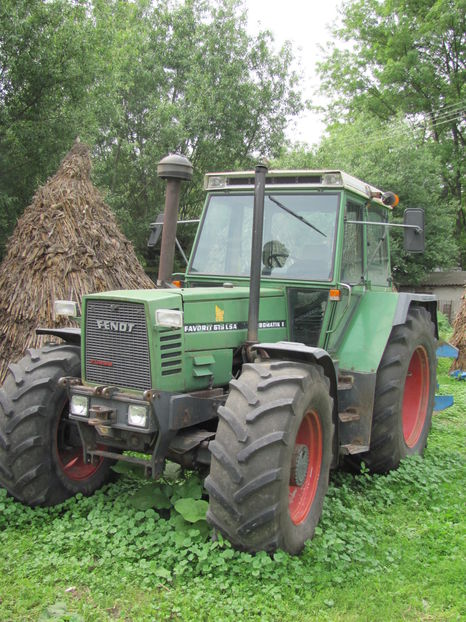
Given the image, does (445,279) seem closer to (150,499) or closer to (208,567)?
(150,499)

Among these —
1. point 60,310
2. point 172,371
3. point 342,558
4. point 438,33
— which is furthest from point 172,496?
point 438,33

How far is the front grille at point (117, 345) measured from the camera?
416 centimetres

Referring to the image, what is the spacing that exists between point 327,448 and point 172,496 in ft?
3.91

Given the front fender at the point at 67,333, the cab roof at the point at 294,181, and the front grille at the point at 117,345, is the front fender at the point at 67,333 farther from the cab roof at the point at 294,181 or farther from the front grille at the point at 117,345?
the cab roof at the point at 294,181

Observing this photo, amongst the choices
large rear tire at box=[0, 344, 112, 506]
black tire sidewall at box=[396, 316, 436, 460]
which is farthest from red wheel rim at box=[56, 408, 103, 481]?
black tire sidewall at box=[396, 316, 436, 460]

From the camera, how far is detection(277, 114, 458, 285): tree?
2369 centimetres

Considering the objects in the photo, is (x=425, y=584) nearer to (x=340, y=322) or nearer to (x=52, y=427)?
(x=340, y=322)

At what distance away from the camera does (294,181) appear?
17.8ft

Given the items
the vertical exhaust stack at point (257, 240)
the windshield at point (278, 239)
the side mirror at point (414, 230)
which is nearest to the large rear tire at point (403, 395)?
the side mirror at point (414, 230)

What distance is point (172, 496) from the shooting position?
177 inches

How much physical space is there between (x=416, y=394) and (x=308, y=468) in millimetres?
2613

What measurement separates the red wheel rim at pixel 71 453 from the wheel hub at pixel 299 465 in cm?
172

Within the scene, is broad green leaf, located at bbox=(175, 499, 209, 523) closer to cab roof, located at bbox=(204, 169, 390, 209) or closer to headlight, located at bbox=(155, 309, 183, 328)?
headlight, located at bbox=(155, 309, 183, 328)

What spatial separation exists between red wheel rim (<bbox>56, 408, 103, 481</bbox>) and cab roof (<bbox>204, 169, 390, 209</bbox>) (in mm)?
2505
